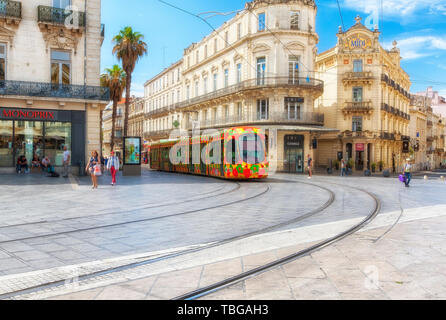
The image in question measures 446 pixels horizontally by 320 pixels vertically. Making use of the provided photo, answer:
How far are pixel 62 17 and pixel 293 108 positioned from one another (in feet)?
70.2

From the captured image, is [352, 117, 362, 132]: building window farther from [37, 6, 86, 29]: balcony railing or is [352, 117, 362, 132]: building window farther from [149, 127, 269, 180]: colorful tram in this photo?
[37, 6, 86, 29]: balcony railing

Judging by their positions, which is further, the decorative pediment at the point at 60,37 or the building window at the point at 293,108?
the building window at the point at 293,108

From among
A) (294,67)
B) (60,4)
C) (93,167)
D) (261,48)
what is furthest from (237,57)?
(93,167)

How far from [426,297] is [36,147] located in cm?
2339

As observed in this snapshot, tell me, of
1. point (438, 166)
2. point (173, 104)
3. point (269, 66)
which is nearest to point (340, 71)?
point (269, 66)

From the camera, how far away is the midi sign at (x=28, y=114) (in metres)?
22.0

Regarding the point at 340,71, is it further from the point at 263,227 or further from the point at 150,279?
the point at 150,279

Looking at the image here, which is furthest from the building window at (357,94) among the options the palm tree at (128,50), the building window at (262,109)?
the palm tree at (128,50)

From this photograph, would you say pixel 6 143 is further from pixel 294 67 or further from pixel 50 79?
pixel 294 67

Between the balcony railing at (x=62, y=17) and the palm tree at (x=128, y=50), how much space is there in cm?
983

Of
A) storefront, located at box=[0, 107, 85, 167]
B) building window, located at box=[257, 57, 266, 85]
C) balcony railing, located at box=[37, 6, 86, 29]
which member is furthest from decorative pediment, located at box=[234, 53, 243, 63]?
storefront, located at box=[0, 107, 85, 167]

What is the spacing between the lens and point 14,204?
10977 mm

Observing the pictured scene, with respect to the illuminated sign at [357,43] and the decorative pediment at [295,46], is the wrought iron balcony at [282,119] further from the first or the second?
the illuminated sign at [357,43]

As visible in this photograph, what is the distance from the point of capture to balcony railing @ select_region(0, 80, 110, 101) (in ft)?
71.6
